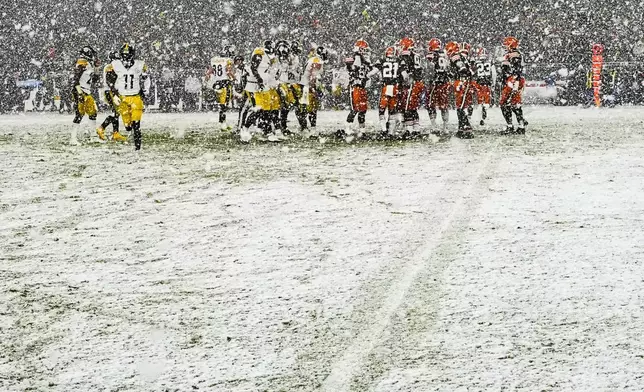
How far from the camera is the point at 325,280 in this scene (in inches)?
250

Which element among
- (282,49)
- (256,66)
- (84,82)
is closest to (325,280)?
(256,66)

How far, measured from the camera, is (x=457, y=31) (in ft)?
139

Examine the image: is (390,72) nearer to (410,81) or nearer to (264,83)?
(410,81)

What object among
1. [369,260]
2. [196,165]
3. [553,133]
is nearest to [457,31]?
[553,133]

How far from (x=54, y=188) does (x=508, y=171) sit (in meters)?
6.44

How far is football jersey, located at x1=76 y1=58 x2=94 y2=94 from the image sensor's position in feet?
58.7

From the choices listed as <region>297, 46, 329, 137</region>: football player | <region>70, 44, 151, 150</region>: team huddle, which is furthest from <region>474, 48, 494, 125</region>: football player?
<region>70, 44, 151, 150</region>: team huddle

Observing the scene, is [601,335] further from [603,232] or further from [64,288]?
[64,288]

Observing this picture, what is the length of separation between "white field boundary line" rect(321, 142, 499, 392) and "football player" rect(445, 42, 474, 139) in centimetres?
1047

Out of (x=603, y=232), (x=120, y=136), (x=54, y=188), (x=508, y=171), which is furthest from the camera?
(x=120, y=136)

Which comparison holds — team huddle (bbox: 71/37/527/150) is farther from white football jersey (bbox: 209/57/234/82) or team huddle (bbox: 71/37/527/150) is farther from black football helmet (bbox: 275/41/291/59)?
white football jersey (bbox: 209/57/234/82)

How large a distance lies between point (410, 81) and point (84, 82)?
700 centimetres

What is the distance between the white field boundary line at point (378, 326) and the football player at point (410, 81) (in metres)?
9.39

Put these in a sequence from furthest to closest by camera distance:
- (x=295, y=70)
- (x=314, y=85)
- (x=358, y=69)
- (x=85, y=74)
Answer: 1. (x=314, y=85)
2. (x=295, y=70)
3. (x=85, y=74)
4. (x=358, y=69)
